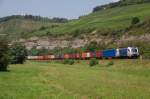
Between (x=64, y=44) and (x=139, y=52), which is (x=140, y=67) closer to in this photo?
(x=139, y=52)

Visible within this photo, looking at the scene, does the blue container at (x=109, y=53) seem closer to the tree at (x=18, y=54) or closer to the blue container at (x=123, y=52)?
the blue container at (x=123, y=52)

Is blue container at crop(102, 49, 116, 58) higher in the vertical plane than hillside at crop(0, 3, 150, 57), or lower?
lower

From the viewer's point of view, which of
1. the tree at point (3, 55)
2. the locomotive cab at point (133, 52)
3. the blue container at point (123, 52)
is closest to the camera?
the tree at point (3, 55)

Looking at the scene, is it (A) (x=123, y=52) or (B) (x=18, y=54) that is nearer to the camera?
(A) (x=123, y=52)

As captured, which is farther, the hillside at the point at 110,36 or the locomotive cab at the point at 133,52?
the hillside at the point at 110,36

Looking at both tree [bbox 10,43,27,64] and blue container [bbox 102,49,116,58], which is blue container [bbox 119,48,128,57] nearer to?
blue container [bbox 102,49,116,58]

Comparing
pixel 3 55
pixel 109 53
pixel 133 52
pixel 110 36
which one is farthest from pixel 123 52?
pixel 110 36

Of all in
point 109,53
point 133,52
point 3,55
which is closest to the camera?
point 3,55

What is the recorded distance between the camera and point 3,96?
2769 cm

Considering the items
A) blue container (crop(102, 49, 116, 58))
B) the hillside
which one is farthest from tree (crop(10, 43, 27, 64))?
the hillside

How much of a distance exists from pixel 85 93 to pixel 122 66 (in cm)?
3628

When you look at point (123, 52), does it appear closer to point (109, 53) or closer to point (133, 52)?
point (133, 52)

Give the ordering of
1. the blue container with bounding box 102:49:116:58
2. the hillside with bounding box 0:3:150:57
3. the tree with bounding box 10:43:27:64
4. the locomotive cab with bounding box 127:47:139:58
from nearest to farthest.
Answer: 1. the locomotive cab with bounding box 127:47:139:58
2. the blue container with bounding box 102:49:116:58
3. the tree with bounding box 10:43:27:64
4. the hillside with bounding box 0:3:150:57

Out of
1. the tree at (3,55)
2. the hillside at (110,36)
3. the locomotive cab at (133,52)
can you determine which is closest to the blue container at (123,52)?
the locomotive cab at (133,52)
